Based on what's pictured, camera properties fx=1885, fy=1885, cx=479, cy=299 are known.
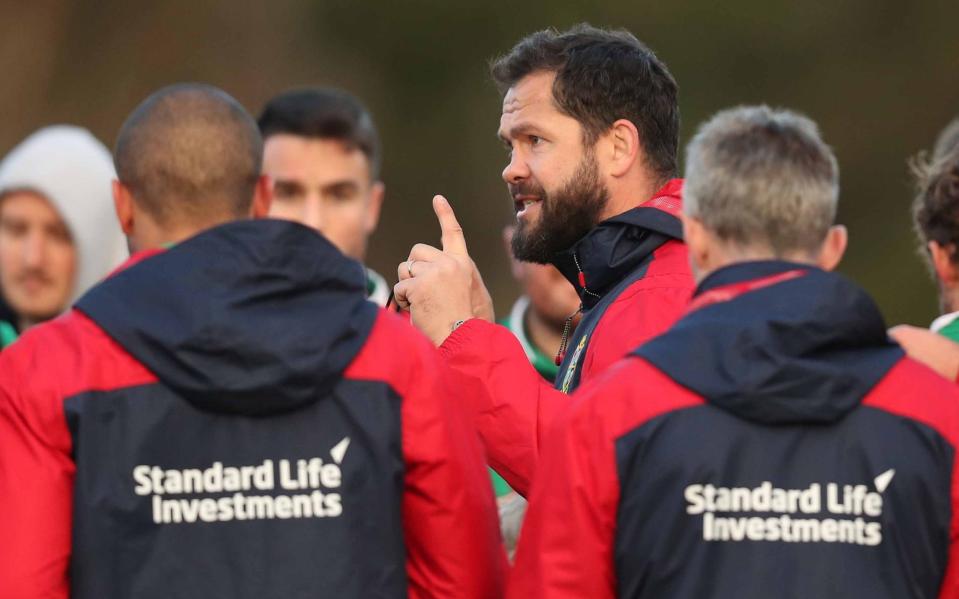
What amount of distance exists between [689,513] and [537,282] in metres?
3.53

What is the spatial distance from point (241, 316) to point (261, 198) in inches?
17.1

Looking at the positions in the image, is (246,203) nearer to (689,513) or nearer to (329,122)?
(689,513)

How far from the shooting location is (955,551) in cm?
342

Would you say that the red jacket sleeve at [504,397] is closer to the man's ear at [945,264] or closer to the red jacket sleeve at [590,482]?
the red jacket sleeve at [590,482]

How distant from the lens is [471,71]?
18.2 meters

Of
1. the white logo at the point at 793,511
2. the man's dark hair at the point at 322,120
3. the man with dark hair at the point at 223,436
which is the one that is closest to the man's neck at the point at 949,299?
the white logo at the point at 793,511

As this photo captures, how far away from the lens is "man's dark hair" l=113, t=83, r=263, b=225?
12.6ft

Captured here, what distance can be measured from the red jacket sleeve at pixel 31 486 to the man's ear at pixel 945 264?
1.99m

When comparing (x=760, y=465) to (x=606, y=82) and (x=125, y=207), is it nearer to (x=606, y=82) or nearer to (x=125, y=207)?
(x=125, y=207)

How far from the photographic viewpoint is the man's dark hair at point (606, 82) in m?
4.80

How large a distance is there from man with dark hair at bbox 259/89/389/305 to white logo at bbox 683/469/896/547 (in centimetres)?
361

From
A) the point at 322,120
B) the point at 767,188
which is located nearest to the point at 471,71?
the point at 322,120

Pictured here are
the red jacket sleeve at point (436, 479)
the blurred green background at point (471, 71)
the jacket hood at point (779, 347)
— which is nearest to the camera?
the jacket hood at point (779, 347)

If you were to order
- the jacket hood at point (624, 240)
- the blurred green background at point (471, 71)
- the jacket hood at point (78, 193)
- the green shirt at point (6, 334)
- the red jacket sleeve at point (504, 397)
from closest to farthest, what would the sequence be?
the red jacket sleeve at point (504, 397)
the jacket hood at point (624, 240)
the green shirt at point (6, 334)
the jacket hood at point (78, 193)
the blurred green background at point (471, 71)
